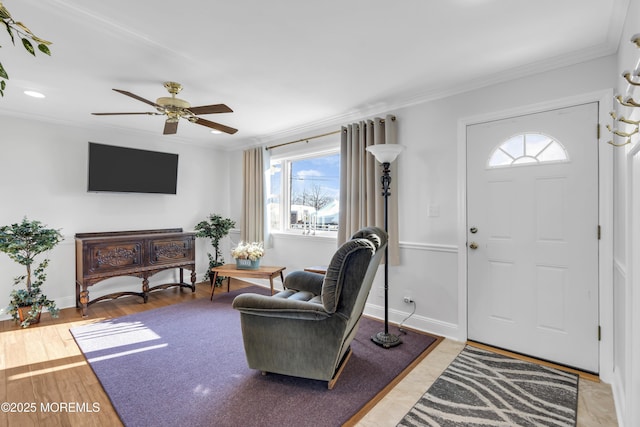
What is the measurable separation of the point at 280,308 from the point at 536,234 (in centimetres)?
215

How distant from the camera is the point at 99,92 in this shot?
3092mm

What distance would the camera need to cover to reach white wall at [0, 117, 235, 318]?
3697 millimetres

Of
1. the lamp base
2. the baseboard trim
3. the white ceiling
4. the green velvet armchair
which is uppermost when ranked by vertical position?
the white ceiling

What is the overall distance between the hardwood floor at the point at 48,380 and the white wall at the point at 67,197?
666 millimetres

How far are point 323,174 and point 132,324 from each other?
2.90m

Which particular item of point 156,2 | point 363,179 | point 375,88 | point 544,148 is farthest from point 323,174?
point 156,2

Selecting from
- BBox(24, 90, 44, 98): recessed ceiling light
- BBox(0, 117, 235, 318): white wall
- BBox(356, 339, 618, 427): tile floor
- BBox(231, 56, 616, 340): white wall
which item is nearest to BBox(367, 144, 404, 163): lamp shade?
BBox(231, 56, 616, 340): white wall

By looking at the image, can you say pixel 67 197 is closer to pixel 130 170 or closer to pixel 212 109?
pixel 130 170

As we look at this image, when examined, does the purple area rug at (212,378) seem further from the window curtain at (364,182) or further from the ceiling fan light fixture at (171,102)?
the ceiling fan light fixture at (171,102)

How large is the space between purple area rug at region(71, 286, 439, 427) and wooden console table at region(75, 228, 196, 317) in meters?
0.69

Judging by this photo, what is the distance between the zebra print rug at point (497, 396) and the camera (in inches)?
75.6

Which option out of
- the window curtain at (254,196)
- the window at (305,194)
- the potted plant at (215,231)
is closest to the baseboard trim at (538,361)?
the window at (305,194)

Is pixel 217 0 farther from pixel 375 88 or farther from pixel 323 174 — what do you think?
pixel 323 174

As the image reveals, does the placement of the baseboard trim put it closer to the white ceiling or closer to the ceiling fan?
the white ceiling
